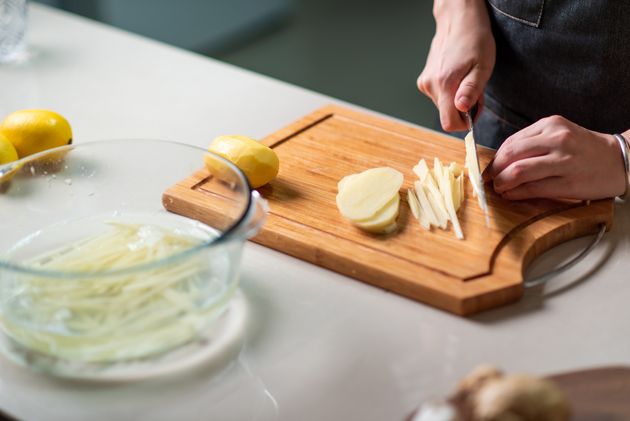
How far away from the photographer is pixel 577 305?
3.80ft

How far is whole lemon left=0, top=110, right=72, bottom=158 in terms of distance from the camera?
148cm

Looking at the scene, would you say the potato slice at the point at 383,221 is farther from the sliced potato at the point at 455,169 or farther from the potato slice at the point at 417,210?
the sliced potato at the point at 455,169

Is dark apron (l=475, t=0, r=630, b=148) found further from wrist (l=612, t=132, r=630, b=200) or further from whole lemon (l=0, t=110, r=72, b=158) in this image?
whole lemon (l=0, t=110, r=72, b=158)

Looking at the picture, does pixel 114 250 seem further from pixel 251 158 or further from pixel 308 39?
pixel 308 39

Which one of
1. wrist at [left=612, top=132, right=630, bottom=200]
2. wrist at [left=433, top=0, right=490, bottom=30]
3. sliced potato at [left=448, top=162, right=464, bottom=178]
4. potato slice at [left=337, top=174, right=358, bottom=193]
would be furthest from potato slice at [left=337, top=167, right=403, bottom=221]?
wrist at [left=433, top=0, right=490, bottom=30]

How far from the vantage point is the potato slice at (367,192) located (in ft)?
4.14

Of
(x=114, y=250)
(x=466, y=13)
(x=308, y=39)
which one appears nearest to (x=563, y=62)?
(x=466, y=13)

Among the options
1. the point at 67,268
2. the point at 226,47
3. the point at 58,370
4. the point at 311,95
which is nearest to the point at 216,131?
the point at 311,95

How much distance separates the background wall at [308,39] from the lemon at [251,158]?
99.9 inches

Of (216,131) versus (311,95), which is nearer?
(216,131)

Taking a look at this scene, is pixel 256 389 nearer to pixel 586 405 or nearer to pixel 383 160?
pixel 586 405

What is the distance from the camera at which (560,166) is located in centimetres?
130

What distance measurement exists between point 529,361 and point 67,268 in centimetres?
59

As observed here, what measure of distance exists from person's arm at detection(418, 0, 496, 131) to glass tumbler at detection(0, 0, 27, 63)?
3.10 ft
